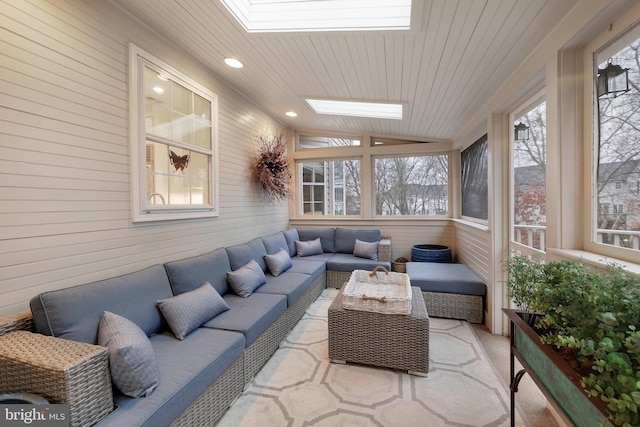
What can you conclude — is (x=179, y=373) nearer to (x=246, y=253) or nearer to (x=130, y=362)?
(x=130, y=362)

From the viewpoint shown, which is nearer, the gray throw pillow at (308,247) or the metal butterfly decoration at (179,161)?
the metal butterfly decoration at (179,161)

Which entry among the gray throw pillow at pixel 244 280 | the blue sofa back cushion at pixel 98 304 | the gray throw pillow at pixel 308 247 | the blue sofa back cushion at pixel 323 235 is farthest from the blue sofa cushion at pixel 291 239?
the blue sofa back cushion at pixel 98 304

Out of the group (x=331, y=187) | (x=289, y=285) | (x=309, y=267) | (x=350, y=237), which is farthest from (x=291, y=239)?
(x=289, y=285)

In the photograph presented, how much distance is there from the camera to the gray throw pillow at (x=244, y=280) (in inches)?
100

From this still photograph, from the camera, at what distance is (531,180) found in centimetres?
229

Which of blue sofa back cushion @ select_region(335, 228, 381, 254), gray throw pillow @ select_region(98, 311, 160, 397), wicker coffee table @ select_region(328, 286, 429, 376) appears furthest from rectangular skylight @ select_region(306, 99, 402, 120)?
gray throw pillow @ select_region(98, 311, 160, 397)

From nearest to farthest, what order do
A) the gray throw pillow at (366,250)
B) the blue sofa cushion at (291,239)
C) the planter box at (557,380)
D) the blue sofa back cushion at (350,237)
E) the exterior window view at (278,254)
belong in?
the planter box at (557,380), the exterior window view at (278,254), the gray throw pillow at (366,250), the blue sofa cushion at (291,239), the blue sofa back cushion at (350,237)

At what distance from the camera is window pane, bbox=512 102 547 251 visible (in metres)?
2.13

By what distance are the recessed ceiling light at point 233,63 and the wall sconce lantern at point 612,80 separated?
2.71 meters

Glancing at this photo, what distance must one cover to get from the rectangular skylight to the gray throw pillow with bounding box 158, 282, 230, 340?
2615 mm

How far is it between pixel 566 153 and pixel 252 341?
2399 mm

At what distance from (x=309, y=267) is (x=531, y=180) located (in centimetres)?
258

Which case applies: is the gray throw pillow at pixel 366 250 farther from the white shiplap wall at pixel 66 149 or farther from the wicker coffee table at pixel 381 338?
the white shiplap wall at pixel 66 149

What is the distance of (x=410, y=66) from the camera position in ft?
7.27
